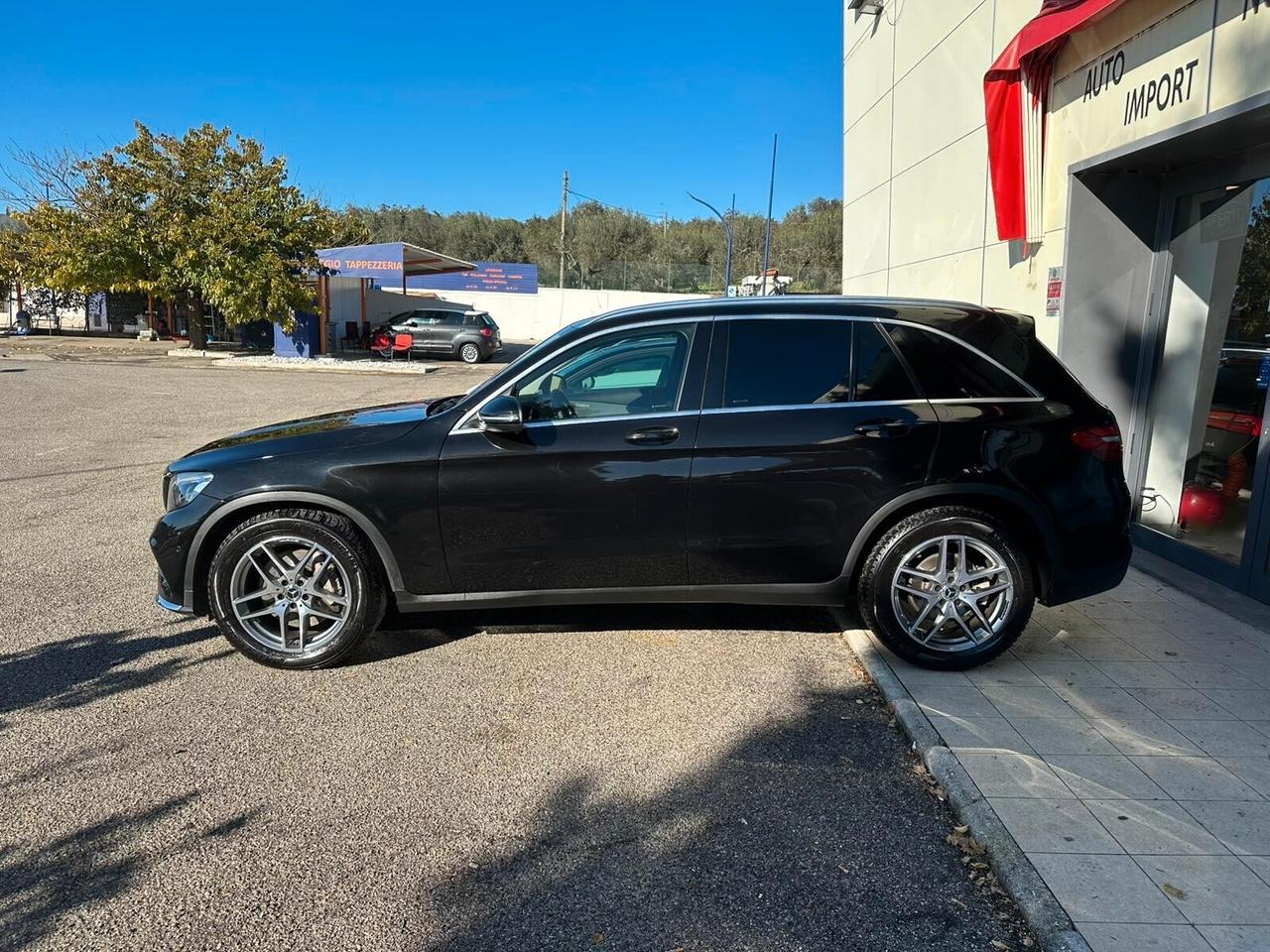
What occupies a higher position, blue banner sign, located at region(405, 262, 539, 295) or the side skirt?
blue banner sign, located at region(405, 262, 539, 295)

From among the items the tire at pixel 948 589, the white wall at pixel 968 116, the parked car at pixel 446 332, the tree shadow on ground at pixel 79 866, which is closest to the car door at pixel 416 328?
the parked car at pixel 446 332

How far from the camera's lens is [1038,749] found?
3.50 metres

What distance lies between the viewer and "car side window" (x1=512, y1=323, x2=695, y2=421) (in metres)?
4.24

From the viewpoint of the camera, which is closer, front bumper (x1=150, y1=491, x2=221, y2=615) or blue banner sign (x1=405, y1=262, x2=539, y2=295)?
front bumper (x1=150, y1=491, x2=221, y2=615)

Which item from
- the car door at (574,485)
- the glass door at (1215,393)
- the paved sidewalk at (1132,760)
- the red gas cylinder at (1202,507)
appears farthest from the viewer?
the red gas cylinder at (1202,507)

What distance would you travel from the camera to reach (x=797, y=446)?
4.11m

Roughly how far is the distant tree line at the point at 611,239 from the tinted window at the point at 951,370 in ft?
152

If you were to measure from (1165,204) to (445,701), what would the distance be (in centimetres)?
606

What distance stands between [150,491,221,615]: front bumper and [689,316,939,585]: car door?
2336 millimetres

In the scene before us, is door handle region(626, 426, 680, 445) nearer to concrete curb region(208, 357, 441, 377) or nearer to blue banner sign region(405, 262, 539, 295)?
concrete curb region(208, 357, 441, 377)

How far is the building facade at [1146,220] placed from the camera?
209 inches

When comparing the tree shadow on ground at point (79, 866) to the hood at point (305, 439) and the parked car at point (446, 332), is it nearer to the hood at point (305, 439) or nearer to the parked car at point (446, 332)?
the hood at point (305, 439)

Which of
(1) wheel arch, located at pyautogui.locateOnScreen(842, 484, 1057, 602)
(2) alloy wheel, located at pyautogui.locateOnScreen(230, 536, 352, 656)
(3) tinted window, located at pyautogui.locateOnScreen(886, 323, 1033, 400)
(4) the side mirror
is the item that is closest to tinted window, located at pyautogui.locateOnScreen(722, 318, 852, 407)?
(3) tinted window, located at pyautogui.locateOnScreen(886, 323, 1033, 400)

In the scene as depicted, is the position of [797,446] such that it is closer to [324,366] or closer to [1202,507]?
[1202,507]
